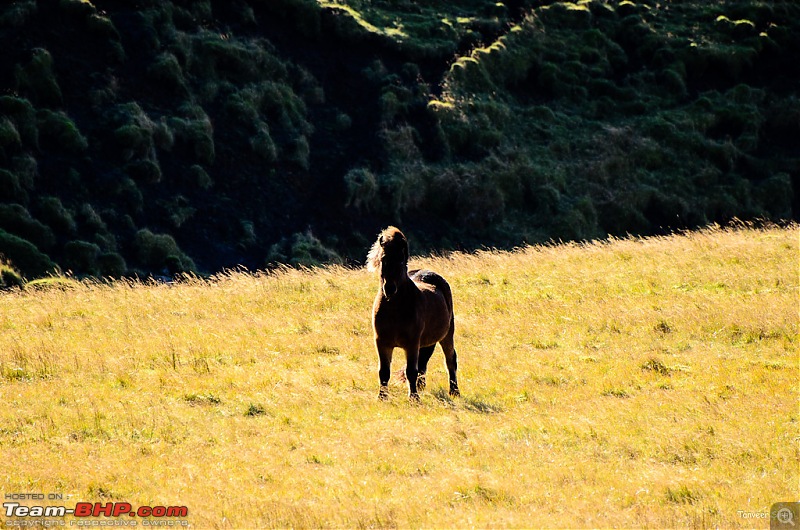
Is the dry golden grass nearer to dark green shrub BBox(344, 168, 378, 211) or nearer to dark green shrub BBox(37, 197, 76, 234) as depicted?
dark green shrub BBox(37, 197, 76, 234)

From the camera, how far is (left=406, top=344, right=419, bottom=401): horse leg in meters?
12.8

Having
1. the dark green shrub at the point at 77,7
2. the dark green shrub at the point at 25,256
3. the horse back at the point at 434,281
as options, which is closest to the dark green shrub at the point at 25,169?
the dark green shrub at the point at 25,256

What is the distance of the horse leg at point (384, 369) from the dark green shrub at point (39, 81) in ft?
106

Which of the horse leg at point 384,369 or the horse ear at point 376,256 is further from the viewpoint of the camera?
the horse leg at point 384,369

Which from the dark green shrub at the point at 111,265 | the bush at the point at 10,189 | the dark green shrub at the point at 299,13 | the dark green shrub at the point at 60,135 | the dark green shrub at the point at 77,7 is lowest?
the dark green shrub at the point at 111,265

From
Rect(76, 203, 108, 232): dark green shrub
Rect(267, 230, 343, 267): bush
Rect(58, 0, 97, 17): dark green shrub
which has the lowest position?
Rect(267, 230, 343, 267): bush

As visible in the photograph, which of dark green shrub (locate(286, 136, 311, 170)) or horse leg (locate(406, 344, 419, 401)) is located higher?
horse leg (locate(406, 344, 419, 401))

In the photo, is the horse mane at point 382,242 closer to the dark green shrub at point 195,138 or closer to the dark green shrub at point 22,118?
the dark green shrub at point 22,118

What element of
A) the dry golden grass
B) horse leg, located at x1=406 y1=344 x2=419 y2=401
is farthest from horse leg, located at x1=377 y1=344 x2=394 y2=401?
horse leg, located at x1=406 y1=344 x2=419 y2=401

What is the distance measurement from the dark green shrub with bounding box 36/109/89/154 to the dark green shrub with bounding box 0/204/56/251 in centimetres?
510

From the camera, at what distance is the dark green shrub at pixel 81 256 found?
107ft

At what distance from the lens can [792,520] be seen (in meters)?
8.53

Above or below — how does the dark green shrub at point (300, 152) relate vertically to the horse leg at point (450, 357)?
below

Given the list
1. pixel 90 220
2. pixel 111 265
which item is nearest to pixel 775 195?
pixel 111 265
